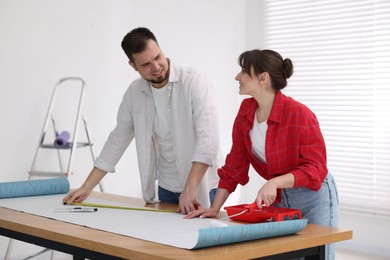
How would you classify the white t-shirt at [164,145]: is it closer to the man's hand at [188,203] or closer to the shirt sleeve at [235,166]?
the man's hand at [188,203]

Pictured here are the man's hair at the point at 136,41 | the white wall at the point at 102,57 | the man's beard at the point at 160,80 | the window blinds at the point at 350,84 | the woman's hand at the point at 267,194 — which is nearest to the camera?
the woman's hand at the point at 267,194

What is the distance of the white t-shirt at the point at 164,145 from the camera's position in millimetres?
2992

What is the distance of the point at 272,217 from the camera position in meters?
2.24

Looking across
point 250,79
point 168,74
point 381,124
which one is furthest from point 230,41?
point 250,79

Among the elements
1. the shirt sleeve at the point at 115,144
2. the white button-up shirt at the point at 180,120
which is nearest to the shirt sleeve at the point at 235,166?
the white button-up shirt at the point at 180,120

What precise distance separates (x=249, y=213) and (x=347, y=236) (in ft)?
1.17

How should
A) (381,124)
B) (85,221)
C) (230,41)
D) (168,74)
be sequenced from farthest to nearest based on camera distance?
(230,41)
(381,124)
(168,74)
(85,221)

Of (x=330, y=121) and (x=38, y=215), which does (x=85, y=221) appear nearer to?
(x=38, y=215)

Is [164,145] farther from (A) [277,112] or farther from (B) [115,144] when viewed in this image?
(A) [277,112]

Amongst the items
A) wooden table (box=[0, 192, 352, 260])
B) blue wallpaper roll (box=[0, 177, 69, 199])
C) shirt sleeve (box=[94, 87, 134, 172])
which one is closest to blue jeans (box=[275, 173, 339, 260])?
wooden table (box=[0, 192, 352, 260])

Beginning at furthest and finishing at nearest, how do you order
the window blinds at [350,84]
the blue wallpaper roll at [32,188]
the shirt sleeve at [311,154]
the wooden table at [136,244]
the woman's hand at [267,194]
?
the window blinds at [350,84]
the blue wallpaper roll at [32,188]
the shirt sleeve at [311,154]
the woman's hand at [267,194]
the wooden table at [136,244]

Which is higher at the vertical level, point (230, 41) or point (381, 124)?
point (230, 41)

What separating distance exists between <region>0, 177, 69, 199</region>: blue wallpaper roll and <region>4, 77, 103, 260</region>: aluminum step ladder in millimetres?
906

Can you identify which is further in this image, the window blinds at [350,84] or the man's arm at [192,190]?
the window blinds at [350,84]
